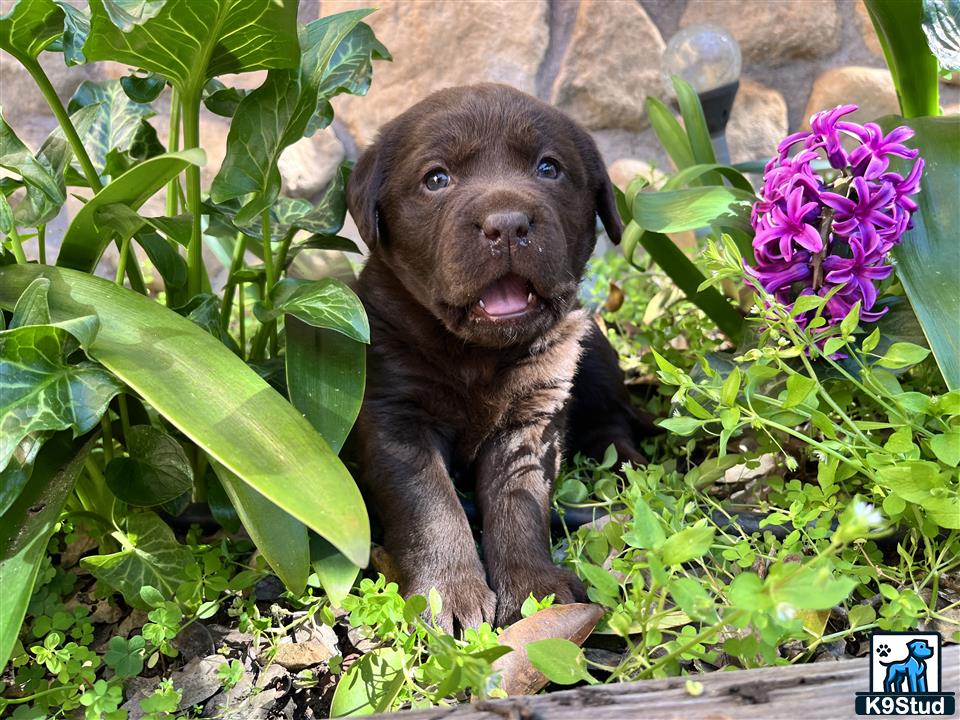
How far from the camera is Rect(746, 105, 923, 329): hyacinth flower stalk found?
1697 millimetres

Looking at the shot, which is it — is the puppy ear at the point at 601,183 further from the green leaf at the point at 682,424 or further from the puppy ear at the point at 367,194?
the green leaf at the point at 682,424

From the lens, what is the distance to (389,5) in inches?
131

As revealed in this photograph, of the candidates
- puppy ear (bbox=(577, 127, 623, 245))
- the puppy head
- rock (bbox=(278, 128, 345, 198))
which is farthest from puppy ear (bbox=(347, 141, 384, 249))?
rock (bbox=(278, 128, 345, 198))

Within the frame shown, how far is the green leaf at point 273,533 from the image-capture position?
4.43 feet

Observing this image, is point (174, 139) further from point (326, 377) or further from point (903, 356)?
point (903, 356)

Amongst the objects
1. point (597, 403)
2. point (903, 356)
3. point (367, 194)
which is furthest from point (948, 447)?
point (367, 194)

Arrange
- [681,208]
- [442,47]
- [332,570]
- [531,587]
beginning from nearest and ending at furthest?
[332,570] < [531,587] < [681,208] < [442,47]

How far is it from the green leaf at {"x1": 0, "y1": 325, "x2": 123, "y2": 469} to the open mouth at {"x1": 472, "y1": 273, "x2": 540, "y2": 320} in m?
0.68

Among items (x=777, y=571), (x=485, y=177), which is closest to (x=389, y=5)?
(x=485, y=177)

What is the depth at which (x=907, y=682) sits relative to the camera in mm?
1057

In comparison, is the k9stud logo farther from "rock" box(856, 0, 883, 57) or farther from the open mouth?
"rock" box(856, 0, 883, 57)

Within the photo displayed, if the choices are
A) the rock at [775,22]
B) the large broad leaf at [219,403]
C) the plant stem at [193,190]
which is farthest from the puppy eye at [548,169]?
the rock at [775,22]

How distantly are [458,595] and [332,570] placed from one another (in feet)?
0.79

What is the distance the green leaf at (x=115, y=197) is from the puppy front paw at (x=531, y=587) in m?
0.90
